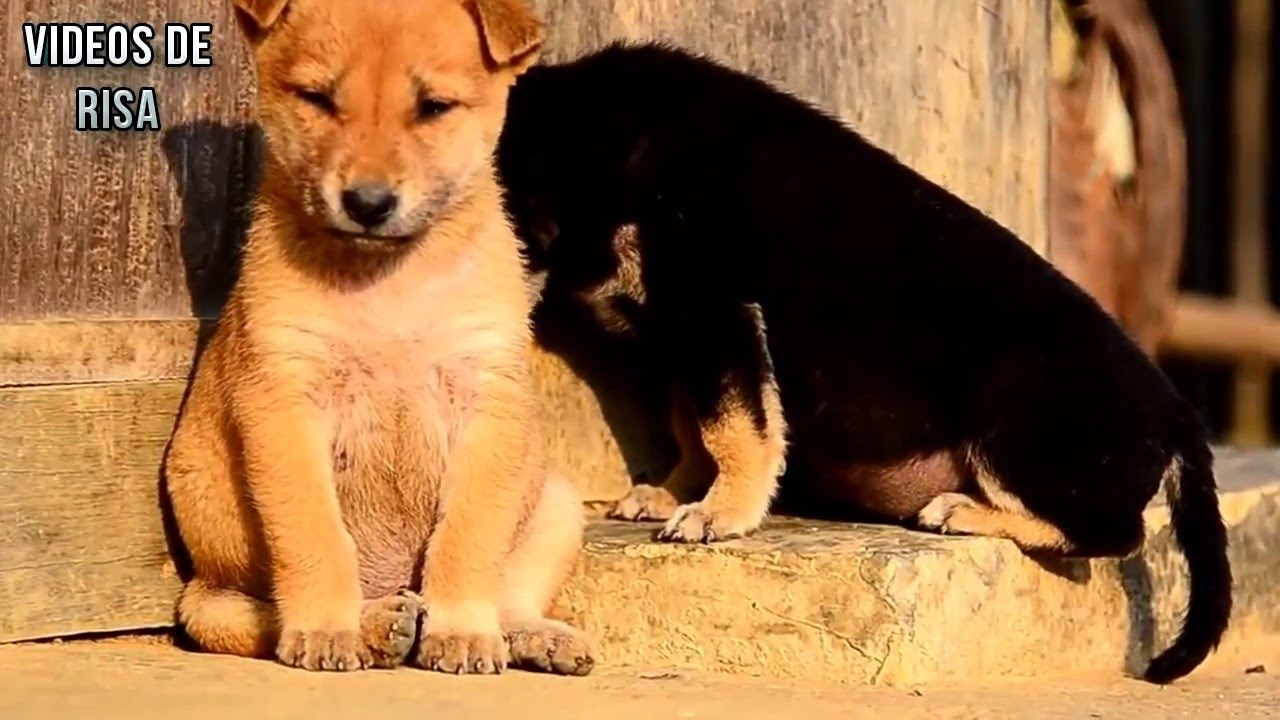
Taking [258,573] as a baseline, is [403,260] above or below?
above

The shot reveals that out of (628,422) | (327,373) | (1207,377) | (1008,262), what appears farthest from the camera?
(1207,377)

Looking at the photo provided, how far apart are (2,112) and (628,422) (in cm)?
190

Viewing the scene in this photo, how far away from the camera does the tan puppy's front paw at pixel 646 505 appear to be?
6488 millimetres

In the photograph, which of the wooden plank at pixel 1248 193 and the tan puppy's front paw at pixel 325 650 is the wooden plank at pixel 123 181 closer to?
the tan puppy's front paw at pixel 325 650

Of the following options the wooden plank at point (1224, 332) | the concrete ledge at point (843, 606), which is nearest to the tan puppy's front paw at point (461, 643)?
the concrete ledge at point (843, 606)

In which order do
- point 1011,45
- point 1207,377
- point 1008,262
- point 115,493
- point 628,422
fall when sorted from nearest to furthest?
point 115,493
point 1008,262
point 628,422
point 1011,45
point 1207,377

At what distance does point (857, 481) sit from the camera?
6422mm

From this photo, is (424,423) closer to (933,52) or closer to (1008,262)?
(1008,262)

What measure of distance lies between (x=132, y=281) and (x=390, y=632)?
1348 millimetres

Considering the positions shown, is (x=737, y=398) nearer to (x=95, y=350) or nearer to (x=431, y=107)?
(x=431, y=107)

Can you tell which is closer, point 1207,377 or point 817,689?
point 817,689

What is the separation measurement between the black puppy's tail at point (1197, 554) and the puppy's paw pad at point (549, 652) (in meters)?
1.51

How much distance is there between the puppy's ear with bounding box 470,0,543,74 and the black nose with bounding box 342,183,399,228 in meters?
0.50

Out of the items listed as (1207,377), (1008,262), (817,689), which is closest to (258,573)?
(817,689)
